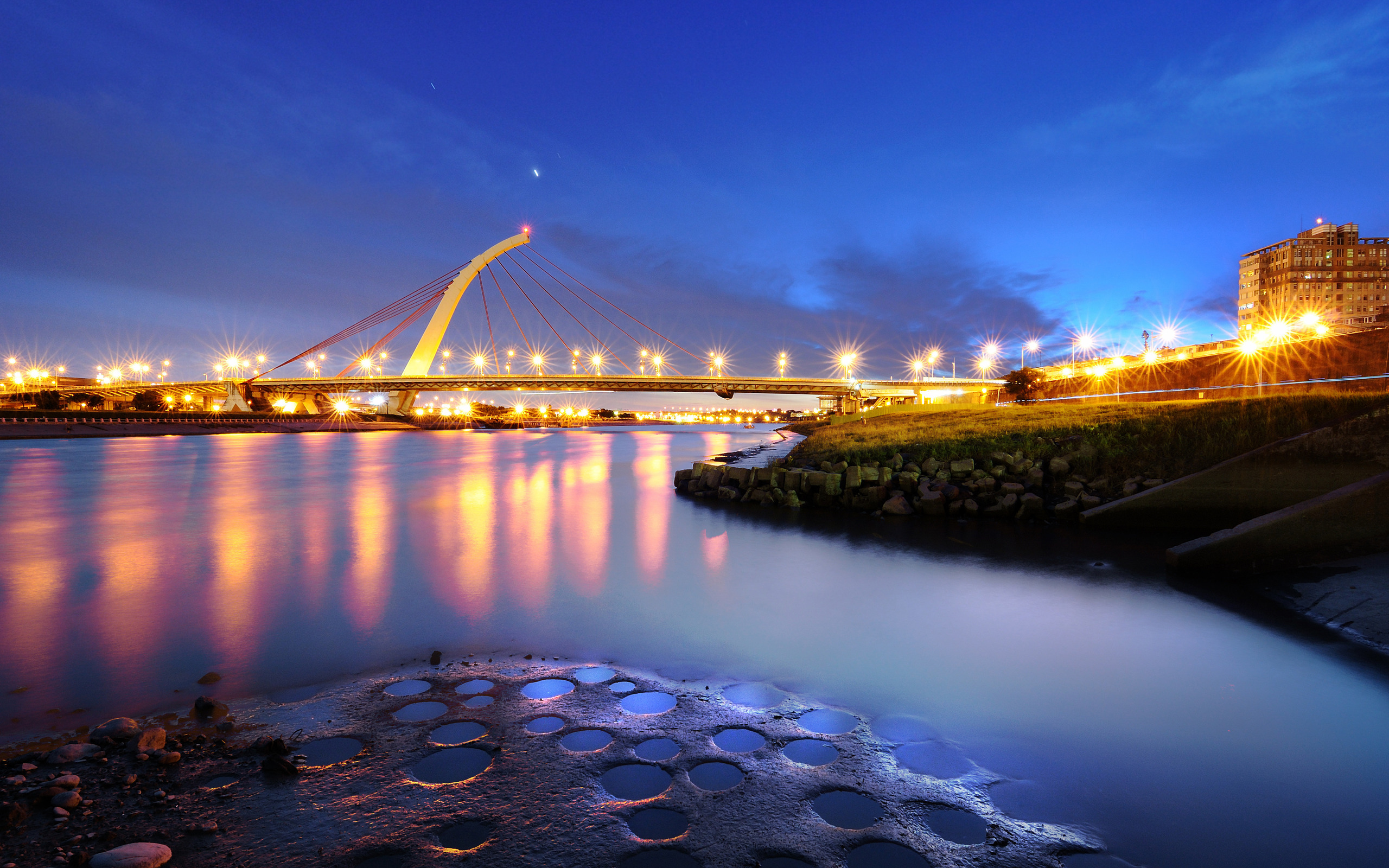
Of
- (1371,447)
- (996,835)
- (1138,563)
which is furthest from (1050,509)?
(996,835)

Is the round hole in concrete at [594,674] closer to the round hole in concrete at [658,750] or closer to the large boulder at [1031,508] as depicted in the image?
the round hole in concrete at [658,750]

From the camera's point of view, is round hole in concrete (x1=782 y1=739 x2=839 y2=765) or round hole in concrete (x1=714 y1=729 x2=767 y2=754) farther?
round hole in concrete (x1=714 y1=729 x2=767 y2=754)

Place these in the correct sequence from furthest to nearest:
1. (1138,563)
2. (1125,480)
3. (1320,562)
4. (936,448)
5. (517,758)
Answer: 1. (936,448)
2. (1125,480)
3. (1138,563)
4. (1320,562)
5. (517,758)

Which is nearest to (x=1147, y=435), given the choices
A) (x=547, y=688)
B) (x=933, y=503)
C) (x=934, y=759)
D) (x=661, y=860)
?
(x=933, y=503)

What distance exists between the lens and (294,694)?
5238mm

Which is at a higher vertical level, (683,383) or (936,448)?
(683,383)

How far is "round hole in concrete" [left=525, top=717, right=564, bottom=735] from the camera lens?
173 inches

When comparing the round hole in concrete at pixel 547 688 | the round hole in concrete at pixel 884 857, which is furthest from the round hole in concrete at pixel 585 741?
the round hole in concrete at pixel 884 857

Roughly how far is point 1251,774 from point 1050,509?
11207mm

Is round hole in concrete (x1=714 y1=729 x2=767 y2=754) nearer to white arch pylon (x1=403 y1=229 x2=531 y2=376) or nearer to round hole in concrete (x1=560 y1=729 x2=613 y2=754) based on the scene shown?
round hole in concrete (x1=560 y1=729 x2=613 y2=754)

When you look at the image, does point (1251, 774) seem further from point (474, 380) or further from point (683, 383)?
point (474, 380)

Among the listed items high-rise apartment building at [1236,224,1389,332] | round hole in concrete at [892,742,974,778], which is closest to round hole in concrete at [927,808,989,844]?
round hole in concrete at [892,742,974,778]

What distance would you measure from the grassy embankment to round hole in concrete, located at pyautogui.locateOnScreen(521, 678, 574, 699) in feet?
46.4

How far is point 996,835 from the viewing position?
3.38m
